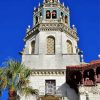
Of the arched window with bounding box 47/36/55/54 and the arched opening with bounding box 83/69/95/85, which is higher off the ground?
the arched window with bounding box 47/36/55/54

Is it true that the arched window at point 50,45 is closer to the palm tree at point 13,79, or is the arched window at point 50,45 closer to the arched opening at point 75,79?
the arched opening at point 75,79

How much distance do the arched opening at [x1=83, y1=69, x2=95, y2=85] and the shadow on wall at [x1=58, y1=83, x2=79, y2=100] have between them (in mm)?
2564

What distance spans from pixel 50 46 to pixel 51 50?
557mm

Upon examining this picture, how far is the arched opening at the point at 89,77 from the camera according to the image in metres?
33.5

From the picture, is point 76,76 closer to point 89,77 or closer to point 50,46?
point 89,77

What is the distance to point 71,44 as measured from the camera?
4206cm

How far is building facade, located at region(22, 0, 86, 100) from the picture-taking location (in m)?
36.8

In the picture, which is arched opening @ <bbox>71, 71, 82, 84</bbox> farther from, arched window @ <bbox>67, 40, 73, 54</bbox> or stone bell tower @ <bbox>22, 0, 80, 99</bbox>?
arched window @ <bbox>67, 40, 73, 54</bbox>

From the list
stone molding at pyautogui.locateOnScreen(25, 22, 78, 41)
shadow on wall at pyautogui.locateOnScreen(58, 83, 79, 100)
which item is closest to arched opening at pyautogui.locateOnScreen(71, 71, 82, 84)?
shadow on wall at pyautogui.locateOnScreen(58, 83, 79, 100)

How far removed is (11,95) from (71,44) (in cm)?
1593

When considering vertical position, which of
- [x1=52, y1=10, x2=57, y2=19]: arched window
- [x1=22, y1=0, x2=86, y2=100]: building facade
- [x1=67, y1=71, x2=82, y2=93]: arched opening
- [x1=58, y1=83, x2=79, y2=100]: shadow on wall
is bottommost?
[x1=58, y1=83, x2=79, y2=100]: shadow on wall

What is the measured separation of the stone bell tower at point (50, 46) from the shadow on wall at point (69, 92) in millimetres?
462

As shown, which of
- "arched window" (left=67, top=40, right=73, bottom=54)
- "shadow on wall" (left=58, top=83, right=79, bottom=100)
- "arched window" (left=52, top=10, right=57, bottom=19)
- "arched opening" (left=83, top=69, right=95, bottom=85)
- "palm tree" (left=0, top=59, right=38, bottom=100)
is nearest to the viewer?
"palm tree" (left=0, top=59, right=38, bottom=100)

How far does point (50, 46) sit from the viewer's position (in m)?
40.7
